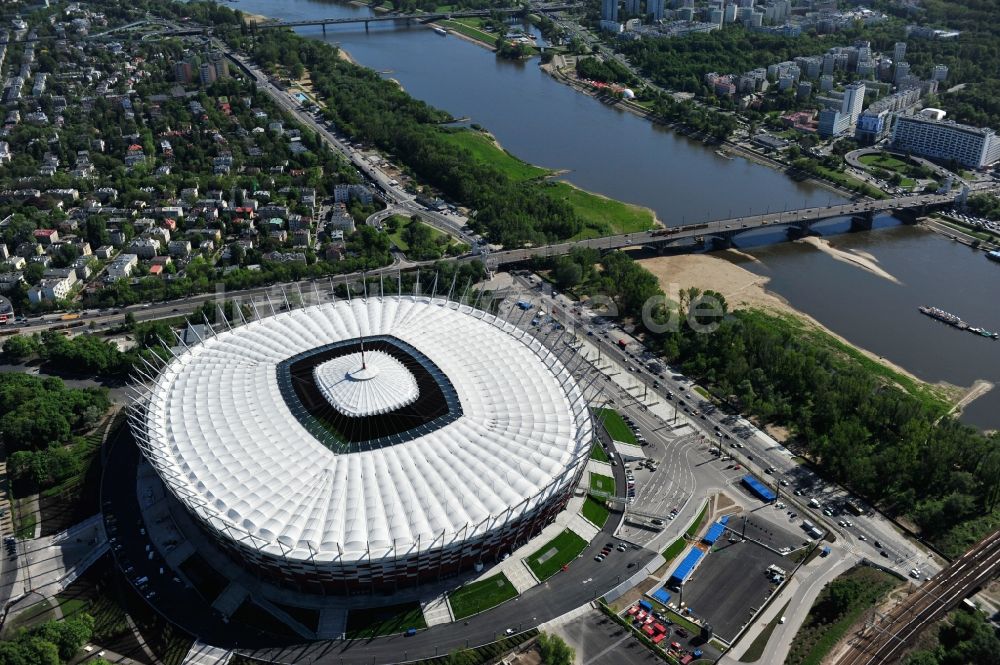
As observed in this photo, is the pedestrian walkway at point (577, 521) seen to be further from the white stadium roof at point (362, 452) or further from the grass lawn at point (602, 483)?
the white stadium roof at point (362, 452)

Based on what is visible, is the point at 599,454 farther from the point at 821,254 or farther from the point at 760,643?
the point at 821,254

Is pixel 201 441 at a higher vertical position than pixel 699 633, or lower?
higher

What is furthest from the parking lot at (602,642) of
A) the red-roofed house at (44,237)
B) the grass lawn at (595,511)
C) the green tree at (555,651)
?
the red-roofed house at (44,237)

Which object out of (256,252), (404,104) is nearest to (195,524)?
(256,252)

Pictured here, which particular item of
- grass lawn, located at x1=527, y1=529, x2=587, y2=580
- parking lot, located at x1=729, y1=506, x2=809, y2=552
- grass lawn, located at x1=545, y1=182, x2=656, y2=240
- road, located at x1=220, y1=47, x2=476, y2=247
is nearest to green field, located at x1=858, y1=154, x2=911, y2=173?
grass lawn, located at x1=545, y1=182, x2=656, y2=240

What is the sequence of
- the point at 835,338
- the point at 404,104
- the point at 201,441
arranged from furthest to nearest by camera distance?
1. the point at 404,104
2. the point at 835,338
3. the point at 201,441

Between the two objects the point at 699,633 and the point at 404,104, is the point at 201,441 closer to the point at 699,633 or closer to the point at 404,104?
the point at 699,633

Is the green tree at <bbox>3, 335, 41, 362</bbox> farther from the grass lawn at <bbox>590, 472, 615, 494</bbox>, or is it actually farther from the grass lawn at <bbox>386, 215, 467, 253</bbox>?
the grass lawn at <bbox>590, 472, 615, 494</bbox>
